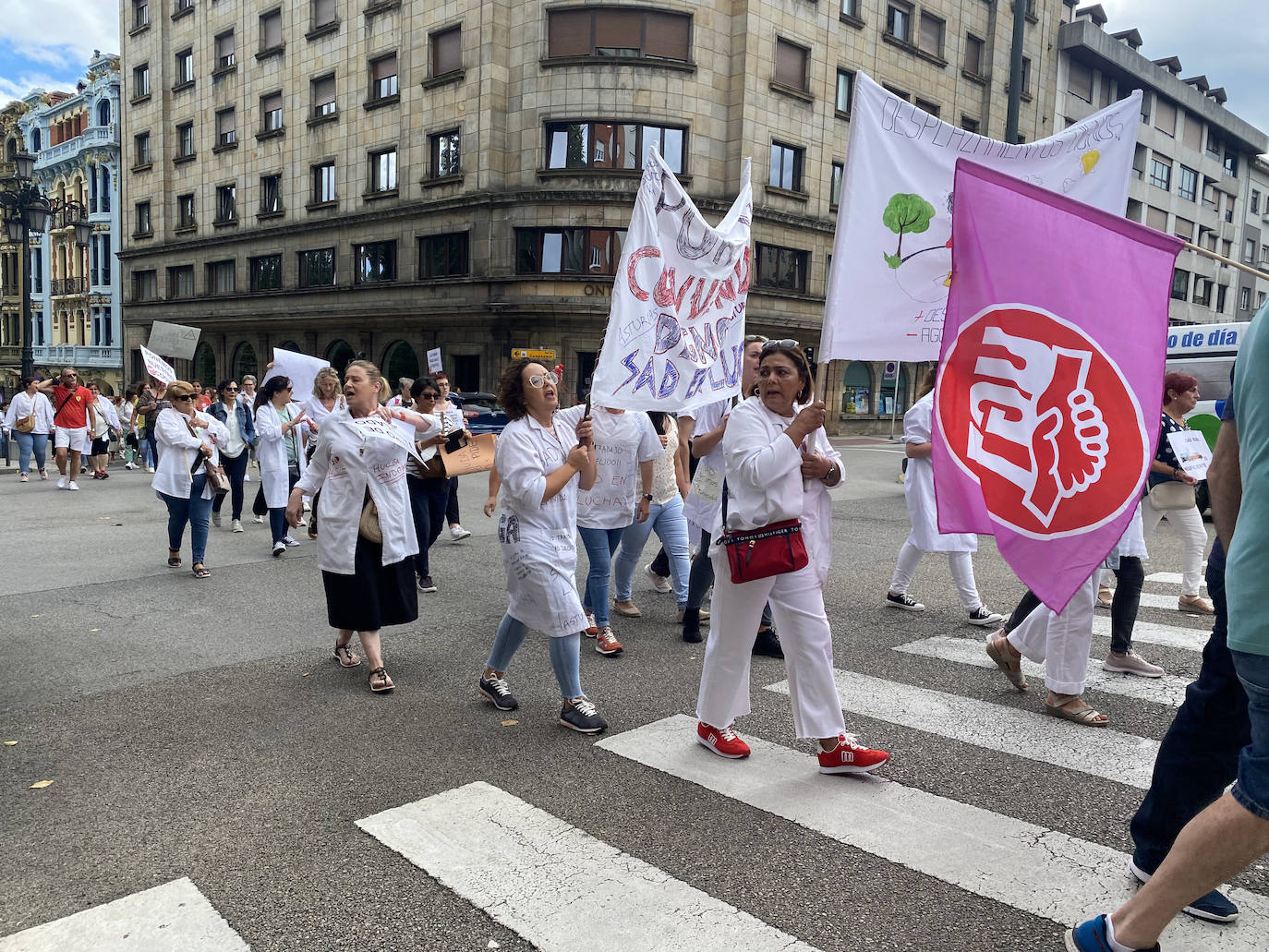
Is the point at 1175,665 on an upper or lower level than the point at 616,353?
lower

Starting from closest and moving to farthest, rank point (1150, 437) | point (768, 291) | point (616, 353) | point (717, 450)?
point (1150, 437) → point (616, 353) → point (717, 450) → point (768, 291)

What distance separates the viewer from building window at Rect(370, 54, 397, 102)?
109ft

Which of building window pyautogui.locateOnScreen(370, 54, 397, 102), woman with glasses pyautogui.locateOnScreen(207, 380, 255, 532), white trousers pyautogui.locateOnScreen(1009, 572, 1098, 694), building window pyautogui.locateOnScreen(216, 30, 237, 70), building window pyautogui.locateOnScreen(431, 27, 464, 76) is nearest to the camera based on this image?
white trousers pyautogui.locateOnScreen(1009, 572, 1098, 694)

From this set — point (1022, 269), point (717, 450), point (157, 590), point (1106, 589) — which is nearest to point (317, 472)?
point (717, 450)

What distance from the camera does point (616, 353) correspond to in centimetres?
484

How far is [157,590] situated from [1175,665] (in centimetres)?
733

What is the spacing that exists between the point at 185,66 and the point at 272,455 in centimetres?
3992

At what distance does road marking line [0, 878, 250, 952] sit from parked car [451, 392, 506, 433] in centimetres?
1932

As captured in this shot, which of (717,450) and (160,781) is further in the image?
(717,450)

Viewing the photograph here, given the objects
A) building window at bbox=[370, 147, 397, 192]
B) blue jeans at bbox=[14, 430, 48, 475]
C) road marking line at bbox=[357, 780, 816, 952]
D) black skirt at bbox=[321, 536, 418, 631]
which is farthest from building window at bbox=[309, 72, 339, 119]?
road marking line at bbox=[357, 780, 816, 952]

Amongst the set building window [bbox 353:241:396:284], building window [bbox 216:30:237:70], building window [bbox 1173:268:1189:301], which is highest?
building window [bbox 216:30:237:70]

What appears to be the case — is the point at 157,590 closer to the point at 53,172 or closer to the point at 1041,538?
the point at 1041,538

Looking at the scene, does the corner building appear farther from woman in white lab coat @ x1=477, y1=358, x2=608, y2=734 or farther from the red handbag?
the red handbag

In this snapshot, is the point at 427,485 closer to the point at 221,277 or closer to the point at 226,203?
the point at 226,203
